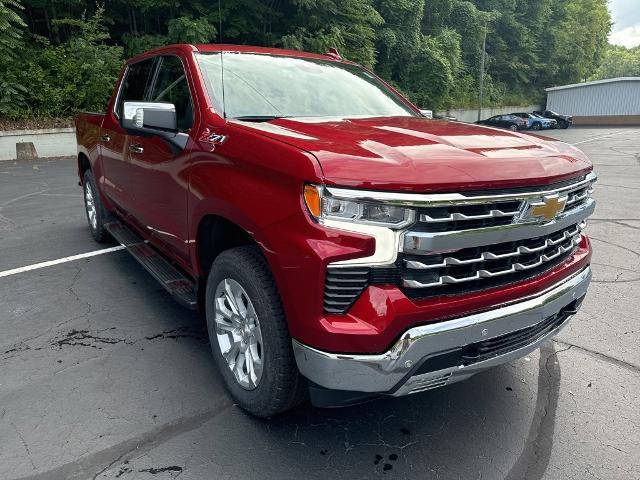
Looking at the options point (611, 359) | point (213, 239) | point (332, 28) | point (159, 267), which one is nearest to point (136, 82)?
point (159, 267)

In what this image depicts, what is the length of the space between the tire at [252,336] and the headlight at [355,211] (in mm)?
496

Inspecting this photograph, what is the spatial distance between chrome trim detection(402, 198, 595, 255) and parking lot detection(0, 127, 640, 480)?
104cm

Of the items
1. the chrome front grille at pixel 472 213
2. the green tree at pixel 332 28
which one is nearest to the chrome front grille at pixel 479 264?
the chrome front grille at pixel 472 213

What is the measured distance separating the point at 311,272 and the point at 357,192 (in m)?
0.36

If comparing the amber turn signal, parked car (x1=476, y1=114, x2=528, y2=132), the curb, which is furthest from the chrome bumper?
parked car (x1=476, y1=114, x2=528, y2=132)

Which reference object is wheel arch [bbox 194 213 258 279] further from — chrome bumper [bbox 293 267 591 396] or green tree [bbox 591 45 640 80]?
green tree [bbox 591 45 640 80]

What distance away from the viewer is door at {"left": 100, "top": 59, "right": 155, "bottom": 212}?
13.5 feet

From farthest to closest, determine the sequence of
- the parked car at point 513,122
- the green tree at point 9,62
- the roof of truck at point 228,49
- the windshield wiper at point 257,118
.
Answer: the parked car at point 513,122
the green tree at point 9,62
the roof of truck at point 228,49
the windshield wiper at point 257,118

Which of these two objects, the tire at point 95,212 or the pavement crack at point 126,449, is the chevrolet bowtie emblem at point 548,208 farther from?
the tire at point 95,212

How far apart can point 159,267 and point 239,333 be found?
4.36ft

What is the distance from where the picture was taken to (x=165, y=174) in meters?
3.23

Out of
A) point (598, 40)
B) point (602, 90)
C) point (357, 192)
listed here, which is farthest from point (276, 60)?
point (598, 40)

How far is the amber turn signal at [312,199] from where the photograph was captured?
2006 millimetres

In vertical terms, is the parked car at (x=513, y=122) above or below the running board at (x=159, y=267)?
above
